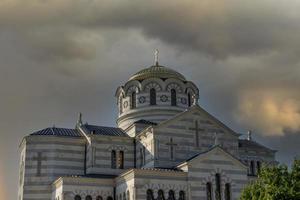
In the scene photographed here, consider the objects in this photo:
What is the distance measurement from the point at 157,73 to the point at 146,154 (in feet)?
32.7

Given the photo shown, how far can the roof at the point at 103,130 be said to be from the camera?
40.4 metres

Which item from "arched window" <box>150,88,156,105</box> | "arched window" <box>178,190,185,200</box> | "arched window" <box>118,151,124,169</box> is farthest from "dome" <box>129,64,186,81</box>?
"arched window" <box>178,190,185,200</box>

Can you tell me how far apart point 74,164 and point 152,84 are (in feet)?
35.5

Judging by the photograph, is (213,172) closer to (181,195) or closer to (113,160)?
(181,195)

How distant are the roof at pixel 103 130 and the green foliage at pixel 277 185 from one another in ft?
59.0

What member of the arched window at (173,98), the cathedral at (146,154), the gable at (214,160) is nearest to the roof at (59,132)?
the cathedral at (146,154)

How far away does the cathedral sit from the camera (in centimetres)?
3375

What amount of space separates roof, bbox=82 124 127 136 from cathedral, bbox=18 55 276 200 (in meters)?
0.09

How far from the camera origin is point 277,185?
23328 millimetres

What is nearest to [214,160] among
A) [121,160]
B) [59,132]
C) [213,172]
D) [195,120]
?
[213,172]

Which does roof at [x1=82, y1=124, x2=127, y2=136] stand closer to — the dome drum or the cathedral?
the cathedral

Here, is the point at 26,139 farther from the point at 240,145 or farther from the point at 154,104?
the point at 240,145

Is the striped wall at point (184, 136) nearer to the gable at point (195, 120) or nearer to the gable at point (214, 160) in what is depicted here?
the gable at point (195, 120)

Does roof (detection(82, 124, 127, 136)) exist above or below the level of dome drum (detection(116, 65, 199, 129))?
below
